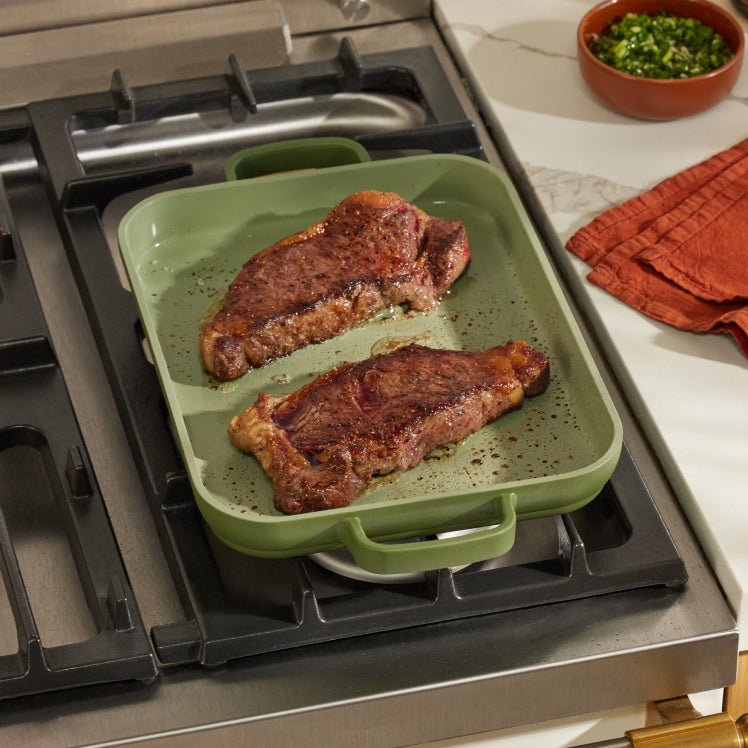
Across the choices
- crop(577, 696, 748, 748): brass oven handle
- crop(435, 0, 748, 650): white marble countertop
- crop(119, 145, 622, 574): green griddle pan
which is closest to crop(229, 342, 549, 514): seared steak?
crop(119, 145, 622, 574): green griddle pan

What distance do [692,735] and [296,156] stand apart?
2.69 feet

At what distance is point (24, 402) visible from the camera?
117cm

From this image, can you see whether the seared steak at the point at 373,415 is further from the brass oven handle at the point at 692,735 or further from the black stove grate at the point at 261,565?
the brass oven handle at the point at 692,735

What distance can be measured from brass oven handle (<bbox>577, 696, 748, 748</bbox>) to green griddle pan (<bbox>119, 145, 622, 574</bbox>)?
0.22 meters

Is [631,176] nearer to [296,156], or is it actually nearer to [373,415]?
[296,156]

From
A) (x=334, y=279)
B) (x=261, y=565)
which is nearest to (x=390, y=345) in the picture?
(x=334, y=279)

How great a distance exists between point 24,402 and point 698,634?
2.34 ft

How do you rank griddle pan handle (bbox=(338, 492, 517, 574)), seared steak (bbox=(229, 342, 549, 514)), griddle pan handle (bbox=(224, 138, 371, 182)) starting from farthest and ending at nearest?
griddle pan handle (bbox=(224, 138, 371, 182)), seared steak (bbox=(229, 342, 549, 514)), griddle pan handle (bbox=(338, 492, 517, 574))

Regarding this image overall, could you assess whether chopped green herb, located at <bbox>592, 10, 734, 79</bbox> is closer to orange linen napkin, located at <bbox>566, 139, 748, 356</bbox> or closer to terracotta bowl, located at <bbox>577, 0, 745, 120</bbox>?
terracotta bowl, located at <bbox>577, 0, 745, 120</bbox>

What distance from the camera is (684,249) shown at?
131 centimetres

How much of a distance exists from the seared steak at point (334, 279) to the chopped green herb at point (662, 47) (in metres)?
0.39

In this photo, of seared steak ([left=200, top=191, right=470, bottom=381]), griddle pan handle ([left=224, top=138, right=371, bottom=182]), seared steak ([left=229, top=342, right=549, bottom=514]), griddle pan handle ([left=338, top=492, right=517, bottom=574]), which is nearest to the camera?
griddle pan handle ([left=338, top=492, right=517, bottom=574])

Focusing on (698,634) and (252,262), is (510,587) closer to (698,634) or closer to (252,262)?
(698,634)

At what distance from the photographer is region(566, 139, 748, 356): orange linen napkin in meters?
1.26
